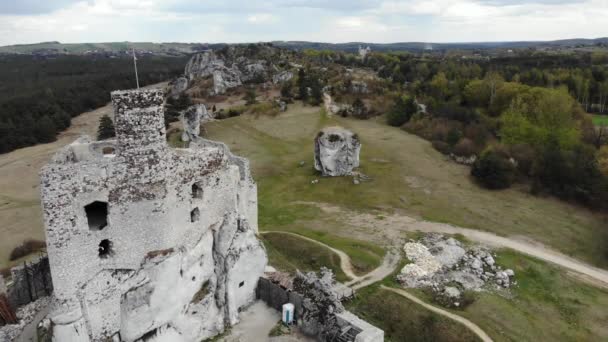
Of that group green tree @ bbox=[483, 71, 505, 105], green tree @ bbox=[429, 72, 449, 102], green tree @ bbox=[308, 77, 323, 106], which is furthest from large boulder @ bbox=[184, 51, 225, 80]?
green tree @ bbox=[483, 71, 505, 105]

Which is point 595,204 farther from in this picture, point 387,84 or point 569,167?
point 387,84

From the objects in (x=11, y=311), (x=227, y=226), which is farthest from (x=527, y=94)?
(x=11, y=311)

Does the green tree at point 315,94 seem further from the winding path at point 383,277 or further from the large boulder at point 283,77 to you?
the winding path at point 383,277

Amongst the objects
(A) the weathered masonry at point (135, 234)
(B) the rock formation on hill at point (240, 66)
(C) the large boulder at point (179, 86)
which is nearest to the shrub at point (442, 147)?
(A) the weathered masonry at point (135, 234)

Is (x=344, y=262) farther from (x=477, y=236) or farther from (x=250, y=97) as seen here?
(x=250, y=97)

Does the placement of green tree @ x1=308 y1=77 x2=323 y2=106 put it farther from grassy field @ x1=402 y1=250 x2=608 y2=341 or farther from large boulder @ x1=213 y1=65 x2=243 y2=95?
grassy field @ x1=402 y1=250 x2=608 y2=341

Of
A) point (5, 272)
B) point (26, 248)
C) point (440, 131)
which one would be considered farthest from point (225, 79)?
point (5, 272)
